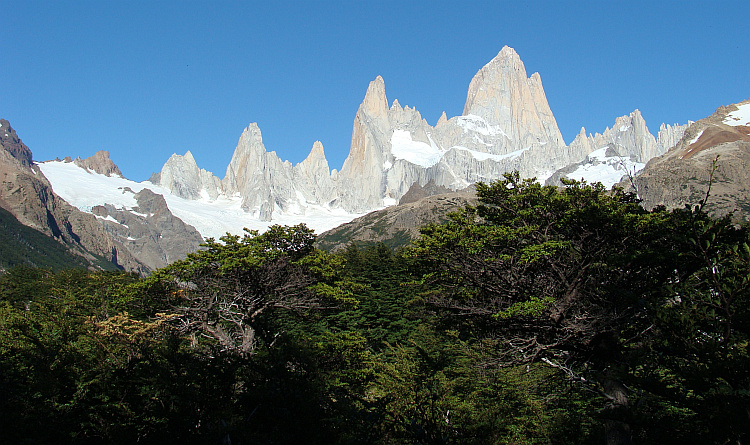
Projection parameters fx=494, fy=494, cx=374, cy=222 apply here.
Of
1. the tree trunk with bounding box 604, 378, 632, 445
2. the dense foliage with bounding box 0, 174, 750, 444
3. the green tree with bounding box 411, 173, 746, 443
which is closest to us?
the dense foliage with bounding box 0, 174, 750, 444

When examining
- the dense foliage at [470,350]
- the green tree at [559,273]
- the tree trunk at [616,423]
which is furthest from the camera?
the green tree at [559,273]

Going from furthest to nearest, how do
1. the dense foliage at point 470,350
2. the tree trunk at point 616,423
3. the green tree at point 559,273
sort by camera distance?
the green tree at point 559,273, the tree trunk at point 616,423, the dense foliage at point 470,350

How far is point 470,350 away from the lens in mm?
26609

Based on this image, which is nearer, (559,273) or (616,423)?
(616,423)

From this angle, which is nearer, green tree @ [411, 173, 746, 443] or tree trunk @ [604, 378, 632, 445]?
tree trunk @ [604, 378, 632, 445]

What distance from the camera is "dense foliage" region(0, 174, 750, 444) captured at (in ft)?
27.9

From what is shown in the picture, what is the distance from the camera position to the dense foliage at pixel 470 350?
8508 millimetres

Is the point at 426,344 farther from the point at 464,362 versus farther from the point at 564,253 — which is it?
the point at 564,253

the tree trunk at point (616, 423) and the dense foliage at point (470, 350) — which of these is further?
the tree trunk at point (616, 423)

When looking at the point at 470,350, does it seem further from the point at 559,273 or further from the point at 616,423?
the point at 616,423

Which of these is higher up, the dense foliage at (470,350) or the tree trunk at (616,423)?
the dense foliage at (470,350)

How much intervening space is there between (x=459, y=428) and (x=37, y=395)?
43.6ft

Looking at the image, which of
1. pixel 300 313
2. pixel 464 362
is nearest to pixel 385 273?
pixel 300 313

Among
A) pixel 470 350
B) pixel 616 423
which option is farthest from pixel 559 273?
pixel 470 350
